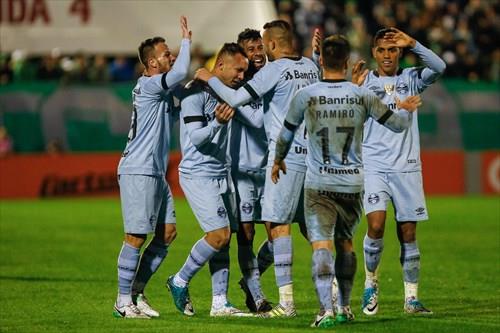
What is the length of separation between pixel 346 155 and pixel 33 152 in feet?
60.6

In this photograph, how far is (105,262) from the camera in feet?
57.1

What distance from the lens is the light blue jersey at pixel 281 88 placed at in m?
11.7

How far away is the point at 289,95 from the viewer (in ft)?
39.1

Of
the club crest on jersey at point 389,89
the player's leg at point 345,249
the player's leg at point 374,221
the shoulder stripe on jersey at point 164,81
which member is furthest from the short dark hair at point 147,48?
the player's leg at point 374,221

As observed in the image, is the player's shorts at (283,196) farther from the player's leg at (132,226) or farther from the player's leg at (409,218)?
the player's leg at (409,218)

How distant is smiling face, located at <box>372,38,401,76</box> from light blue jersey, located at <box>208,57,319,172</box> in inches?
33.2

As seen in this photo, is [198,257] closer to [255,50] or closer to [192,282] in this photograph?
[255,50]

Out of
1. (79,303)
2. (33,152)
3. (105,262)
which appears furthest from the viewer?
(33,152)

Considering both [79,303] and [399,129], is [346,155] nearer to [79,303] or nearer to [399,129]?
[399,129]

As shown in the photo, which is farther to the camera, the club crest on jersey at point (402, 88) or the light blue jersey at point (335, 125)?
the club crest on jersey at point (402, 88)

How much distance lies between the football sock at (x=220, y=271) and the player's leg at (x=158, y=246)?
0.46 m

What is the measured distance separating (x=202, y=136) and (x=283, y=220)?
3.62 feet

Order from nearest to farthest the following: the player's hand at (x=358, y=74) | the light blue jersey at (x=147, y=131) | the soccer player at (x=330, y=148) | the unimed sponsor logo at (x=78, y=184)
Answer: the soccer player at (x=330, y=148) < the player's hand at (x=358, y=74) < the light blue jersey at (x=147, y=131) < the unimed sponsor logo at (x=78, y=184)

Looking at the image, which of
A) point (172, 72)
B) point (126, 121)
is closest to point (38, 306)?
point (172, 72)
